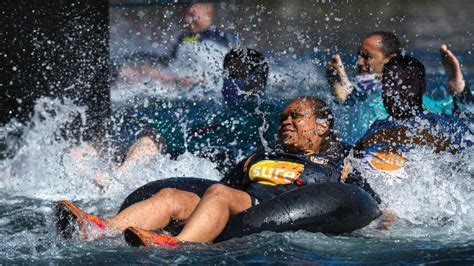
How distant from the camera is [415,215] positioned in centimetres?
596

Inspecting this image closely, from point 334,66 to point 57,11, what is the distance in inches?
110

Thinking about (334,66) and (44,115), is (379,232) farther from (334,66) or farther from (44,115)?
(44,115)

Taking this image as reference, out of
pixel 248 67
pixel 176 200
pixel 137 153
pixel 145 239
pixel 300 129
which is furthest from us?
pixel 248 67

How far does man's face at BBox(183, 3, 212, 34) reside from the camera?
920 cm

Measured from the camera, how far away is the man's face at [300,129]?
5977mm

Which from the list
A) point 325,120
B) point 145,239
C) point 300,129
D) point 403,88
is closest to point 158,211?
point 145,239

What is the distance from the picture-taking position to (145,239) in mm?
4742

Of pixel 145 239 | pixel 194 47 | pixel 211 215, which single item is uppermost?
pixel 194 47

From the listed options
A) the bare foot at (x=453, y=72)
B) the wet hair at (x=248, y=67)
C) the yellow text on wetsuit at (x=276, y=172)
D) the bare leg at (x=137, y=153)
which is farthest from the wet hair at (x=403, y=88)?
the bare leg at (x=137, y=153)

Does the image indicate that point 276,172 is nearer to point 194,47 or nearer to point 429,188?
point 429,188

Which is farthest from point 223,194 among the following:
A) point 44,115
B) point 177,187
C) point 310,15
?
point 310,15

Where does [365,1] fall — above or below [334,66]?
above

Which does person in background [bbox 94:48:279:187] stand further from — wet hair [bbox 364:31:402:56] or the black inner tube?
the black inner tube

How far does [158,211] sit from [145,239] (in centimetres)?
58
